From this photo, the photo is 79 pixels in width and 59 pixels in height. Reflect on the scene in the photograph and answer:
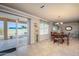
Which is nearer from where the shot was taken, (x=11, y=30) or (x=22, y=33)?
(x=11, y=30)

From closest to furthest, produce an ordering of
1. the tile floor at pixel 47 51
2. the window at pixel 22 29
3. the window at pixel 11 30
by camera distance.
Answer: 1. the tile floor at pixel 47 51
2. the window at pixel 11 30
3. the window at pixel 22 29

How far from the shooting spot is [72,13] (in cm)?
551

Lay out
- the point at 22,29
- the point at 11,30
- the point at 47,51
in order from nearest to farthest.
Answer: the point at 47,51
the point at 11,30
the point at 22,29

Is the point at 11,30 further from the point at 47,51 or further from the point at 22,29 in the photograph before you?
the point at 47,51

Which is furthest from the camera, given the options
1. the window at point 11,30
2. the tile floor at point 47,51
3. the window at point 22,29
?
the window at point 22,29

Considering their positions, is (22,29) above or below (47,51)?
above

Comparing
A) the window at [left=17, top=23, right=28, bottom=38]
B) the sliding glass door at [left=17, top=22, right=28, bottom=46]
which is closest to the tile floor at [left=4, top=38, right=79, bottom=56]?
the sliding glass door at [left=17, top=22, right=28, bottom=46]

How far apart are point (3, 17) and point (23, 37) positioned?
2.01 metres

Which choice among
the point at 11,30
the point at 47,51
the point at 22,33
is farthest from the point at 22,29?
the point at 47,51

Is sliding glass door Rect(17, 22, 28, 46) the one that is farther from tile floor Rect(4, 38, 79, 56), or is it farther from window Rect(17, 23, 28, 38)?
tile floor Rect(4, 38, 79, 56)

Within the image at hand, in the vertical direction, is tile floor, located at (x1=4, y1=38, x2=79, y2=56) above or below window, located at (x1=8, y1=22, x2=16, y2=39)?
below

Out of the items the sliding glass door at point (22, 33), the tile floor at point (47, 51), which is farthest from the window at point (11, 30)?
the tile floor at point (47, 51)

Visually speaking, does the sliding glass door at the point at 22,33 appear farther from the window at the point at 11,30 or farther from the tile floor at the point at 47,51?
the tile floor at the point at 47,51

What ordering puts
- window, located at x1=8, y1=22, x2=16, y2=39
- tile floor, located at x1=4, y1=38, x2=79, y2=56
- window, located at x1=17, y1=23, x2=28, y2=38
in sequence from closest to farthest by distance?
tile floor, located at x1=4, y1=38, x2=79, y2=56, window, located at x1=8, y1=22, x2=16, y2=39, window, located at x1=17, y1=23, x2=28, y2=38
